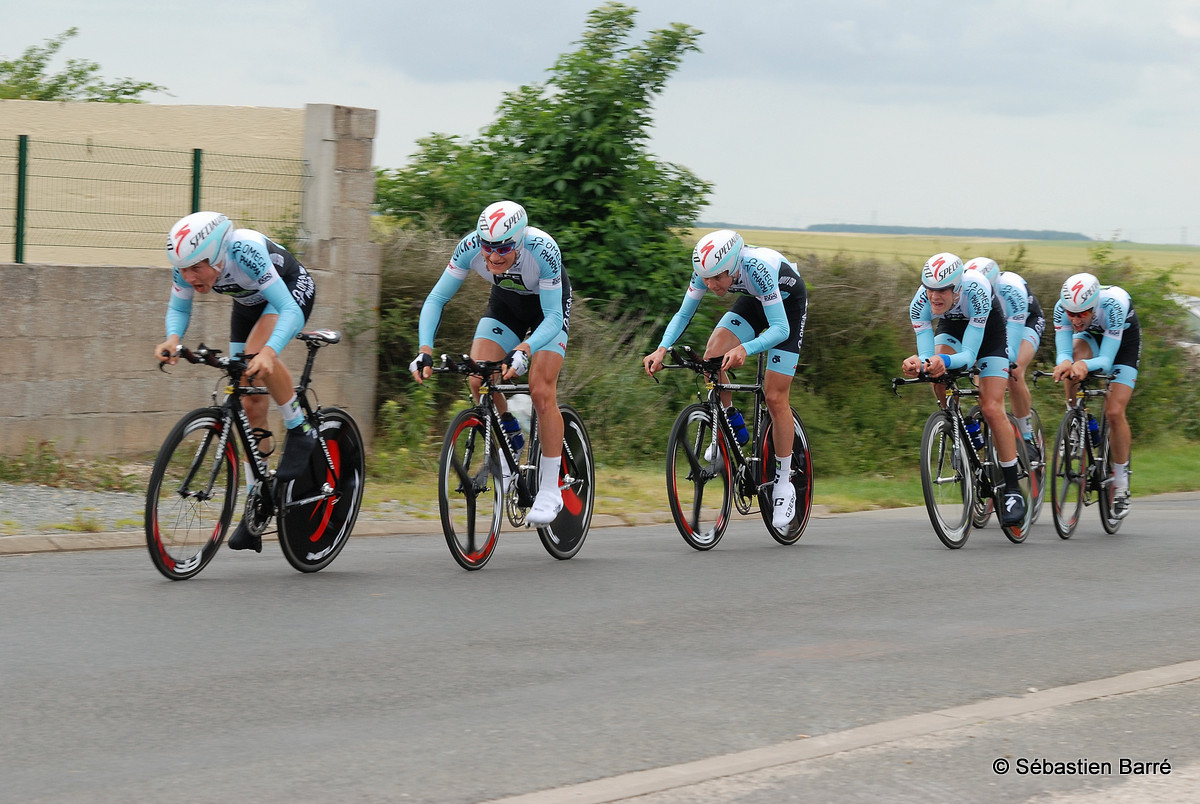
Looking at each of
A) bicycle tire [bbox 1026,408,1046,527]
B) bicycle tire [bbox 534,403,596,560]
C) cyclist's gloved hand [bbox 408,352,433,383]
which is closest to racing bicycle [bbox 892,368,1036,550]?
bicycle tire [bbox 1026,408,1046,527]

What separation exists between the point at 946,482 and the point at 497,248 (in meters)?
3.95

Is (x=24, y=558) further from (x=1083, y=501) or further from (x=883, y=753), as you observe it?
(x=1083, y=501)

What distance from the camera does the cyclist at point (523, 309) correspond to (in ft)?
26.1

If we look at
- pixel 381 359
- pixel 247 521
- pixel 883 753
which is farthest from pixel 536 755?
pixel 381 359

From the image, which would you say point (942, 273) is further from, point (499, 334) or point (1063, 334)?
point (499, 334)

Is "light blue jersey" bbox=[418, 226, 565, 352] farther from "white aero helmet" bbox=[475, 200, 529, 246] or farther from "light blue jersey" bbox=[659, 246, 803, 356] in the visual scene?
"light blue jersey" bbox=[659, 246, 803, 356]

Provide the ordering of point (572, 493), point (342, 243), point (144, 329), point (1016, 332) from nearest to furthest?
1. point (572, 493)
2. point (1016, 332)
3. point (144, 329)
4. point (342, 243)

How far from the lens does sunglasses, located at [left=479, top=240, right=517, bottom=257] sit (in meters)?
7.93

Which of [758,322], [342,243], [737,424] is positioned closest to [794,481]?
[737,424]

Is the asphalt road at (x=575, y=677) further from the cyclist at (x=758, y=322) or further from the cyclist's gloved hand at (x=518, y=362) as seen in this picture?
the cyclist's gloved hand at (x=518, y=362)

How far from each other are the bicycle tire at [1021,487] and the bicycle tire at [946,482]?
0.36 m

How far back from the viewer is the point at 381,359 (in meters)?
14.6

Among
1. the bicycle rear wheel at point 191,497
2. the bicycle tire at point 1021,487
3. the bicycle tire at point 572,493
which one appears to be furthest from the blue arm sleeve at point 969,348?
the bicycle rear wheel at point 191,497

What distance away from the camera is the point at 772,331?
9117 mm
